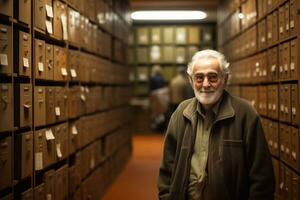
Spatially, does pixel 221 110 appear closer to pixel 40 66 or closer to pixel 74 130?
pixel 40 66

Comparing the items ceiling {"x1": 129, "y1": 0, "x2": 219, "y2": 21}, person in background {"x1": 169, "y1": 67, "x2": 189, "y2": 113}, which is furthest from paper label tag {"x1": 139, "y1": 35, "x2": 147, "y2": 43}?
ceiling {"x1": 129, "y1": 0, "x2": 219, "y2": 21}

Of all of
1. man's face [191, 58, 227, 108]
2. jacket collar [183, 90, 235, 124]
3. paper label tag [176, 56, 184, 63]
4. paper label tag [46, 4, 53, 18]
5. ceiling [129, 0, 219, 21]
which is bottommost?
jacket collar [183, 90, 235, 124]

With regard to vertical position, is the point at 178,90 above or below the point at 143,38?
below

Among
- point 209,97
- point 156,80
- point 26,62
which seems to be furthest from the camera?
point 156,80

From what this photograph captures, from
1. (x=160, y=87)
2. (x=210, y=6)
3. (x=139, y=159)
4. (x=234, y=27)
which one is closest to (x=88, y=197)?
(x=234, y=27)

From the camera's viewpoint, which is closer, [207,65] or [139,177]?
[207,65]

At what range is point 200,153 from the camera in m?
2.46

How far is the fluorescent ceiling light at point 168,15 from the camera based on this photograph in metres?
10.0

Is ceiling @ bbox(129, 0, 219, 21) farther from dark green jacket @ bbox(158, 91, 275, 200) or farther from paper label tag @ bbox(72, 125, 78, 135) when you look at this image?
dark green jacket @ bbox(158, 91, 275, 200)

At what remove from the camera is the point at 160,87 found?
11.0 meters

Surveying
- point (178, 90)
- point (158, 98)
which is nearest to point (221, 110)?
point (178, 90)

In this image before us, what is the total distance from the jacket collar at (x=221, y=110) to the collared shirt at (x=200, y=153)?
0.03 metres

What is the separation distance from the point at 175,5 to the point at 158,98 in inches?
100

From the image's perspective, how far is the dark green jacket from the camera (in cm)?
234
